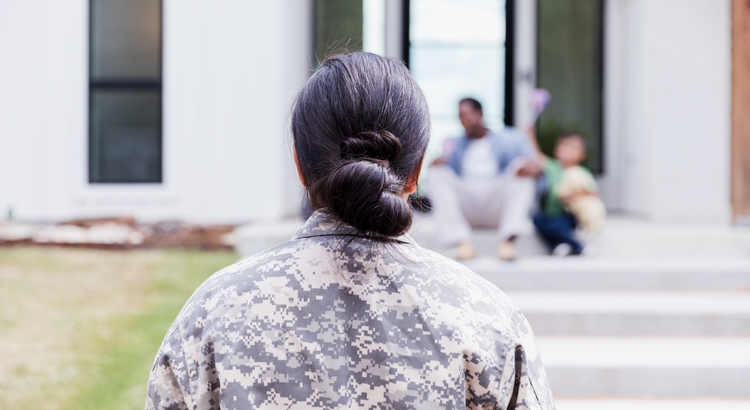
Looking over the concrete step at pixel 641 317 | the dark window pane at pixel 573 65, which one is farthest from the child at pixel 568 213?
the dark window pane at pixel 573 65

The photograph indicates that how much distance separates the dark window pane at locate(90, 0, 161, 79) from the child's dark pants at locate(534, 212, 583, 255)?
3.45 meters

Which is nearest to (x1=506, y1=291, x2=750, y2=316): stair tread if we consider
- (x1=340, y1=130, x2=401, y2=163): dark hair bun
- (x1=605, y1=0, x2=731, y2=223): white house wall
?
(x1=605, y1=0, x2=731, y2=223): white house wall

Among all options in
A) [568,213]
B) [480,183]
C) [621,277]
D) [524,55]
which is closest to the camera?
[621,277]

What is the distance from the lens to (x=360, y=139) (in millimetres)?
765

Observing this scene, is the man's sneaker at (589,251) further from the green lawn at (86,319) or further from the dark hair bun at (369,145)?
the dark hair bun at (369,145)

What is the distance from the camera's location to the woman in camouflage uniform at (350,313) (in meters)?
0.77

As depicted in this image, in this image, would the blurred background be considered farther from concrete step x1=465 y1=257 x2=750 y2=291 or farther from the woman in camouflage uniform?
the woman in camouflage uniform

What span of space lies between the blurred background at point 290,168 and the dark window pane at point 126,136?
0.02 metres

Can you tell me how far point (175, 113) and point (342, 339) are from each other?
463 centimetres

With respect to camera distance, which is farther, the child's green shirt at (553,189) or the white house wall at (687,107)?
the white house wall at (687,107)

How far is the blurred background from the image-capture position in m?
2.91

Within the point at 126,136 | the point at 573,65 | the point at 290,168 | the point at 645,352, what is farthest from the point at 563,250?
the point at 126,136

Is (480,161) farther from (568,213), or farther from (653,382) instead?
(653,382)

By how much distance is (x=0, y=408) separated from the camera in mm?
2578
